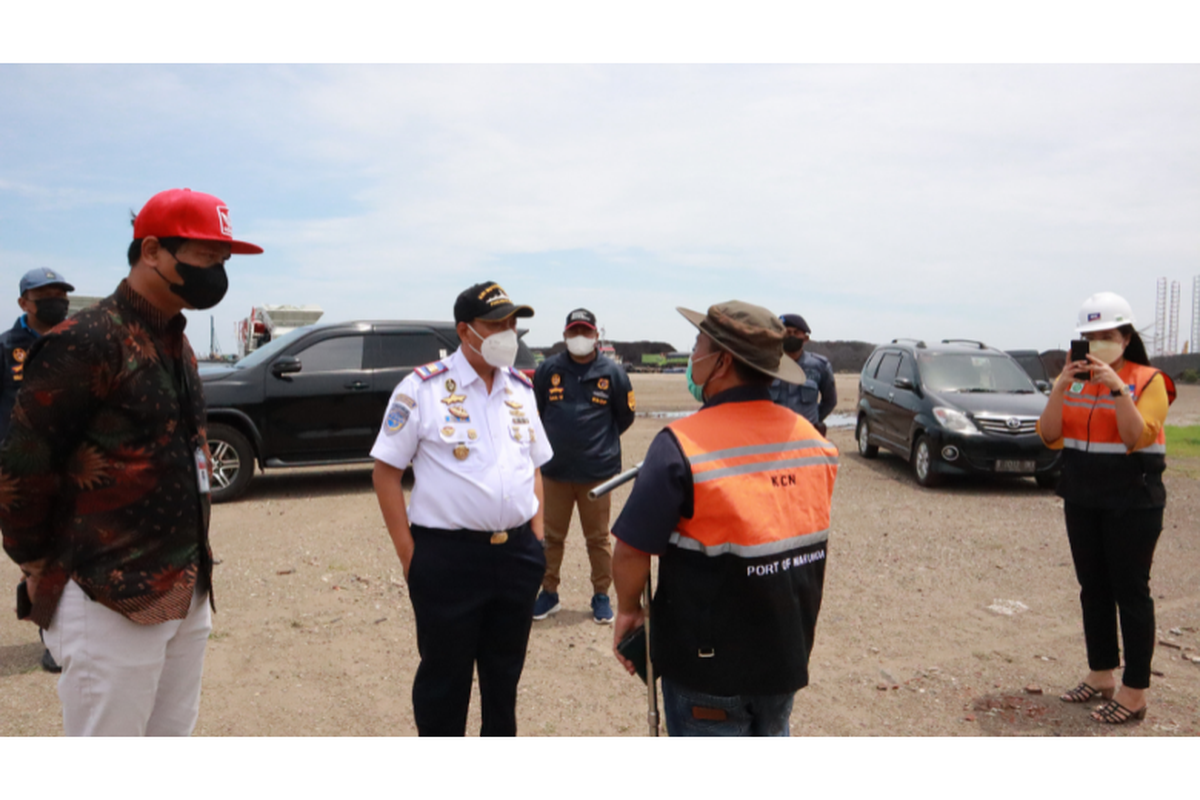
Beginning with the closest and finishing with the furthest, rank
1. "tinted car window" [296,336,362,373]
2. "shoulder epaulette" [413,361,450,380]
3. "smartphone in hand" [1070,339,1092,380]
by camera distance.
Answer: "shoulder epaulette" [413,361,450,380] < "smartphone in hand" [1070,339,1092,380] < "tinted car window" [296,336,362,373]

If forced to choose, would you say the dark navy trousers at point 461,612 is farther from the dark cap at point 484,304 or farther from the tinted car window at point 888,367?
the tinted car window at point 888,367

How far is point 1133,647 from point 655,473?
3058mm

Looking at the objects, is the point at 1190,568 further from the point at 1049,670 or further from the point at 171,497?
the point at 171,497

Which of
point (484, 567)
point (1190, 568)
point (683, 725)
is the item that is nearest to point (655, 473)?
point (683, 725)

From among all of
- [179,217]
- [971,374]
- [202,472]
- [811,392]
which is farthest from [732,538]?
[971,374]

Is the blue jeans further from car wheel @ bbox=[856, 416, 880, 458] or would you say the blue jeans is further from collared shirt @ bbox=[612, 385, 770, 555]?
car wheel @ bbox=[856, 416, 880, 458]

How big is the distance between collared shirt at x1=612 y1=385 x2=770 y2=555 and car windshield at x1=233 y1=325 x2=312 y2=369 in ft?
25.5

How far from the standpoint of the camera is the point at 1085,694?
4016 mm

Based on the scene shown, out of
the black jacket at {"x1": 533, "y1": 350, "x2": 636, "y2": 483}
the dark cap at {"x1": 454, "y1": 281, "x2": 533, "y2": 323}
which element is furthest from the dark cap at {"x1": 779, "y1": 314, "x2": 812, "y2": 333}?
the dark cap at {"x1": 454, "y1": 281, "x2": 533, "y2": 323}

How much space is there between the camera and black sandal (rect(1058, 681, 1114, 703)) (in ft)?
13.1

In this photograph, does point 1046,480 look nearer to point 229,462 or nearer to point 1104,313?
point 1104,313

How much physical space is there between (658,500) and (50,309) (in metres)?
4.16

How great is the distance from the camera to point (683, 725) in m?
2.25

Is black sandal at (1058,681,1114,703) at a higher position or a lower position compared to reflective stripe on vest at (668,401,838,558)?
lower
